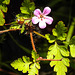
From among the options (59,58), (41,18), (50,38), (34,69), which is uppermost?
(41,18)

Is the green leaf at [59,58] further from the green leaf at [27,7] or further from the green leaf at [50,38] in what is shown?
the green leaf at [27,7]

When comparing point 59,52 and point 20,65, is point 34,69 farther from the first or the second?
point 59,52

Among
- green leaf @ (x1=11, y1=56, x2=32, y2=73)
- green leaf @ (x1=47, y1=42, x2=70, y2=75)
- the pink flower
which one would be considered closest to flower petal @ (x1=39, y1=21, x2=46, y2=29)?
the pink flower

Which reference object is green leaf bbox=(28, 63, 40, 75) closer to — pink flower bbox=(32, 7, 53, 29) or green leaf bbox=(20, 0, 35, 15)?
pink flower bbox=(32, 7, 53, 29)

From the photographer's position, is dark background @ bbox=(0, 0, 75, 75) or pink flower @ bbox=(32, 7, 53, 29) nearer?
pink flower @ bbox=(32, 7, 53, 29)

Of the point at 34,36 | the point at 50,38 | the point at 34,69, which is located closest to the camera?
the point at 34,69

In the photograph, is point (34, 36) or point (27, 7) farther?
point (34, 36)

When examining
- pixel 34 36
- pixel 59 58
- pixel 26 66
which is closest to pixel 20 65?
pixel 26 66

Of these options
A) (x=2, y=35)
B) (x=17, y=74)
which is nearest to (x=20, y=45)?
(x=2, y=35)

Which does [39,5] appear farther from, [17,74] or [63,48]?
[17,74]

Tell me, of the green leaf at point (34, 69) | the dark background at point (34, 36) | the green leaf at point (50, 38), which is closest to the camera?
the green leaf at point (34, 69)

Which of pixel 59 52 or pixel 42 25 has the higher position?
pixel 42 25

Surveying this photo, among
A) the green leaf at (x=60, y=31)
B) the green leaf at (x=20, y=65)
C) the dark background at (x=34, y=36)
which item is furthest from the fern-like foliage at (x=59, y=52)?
the dark background at (x=34, y=36)
